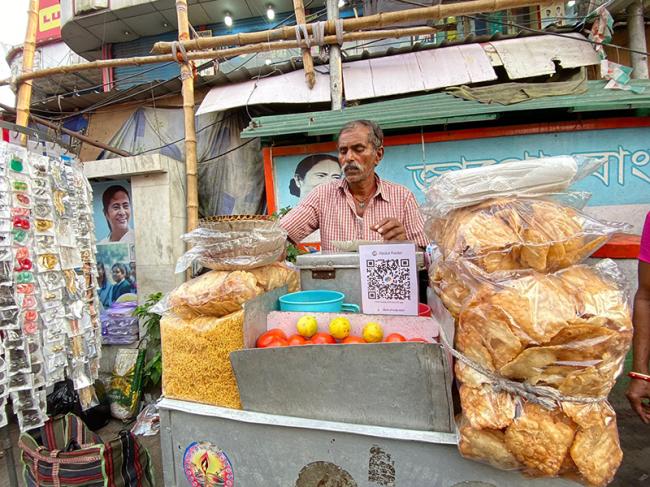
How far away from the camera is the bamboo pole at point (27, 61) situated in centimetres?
376

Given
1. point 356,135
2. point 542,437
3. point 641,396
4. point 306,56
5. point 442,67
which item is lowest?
point 641,396

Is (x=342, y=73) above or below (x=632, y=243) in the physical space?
above

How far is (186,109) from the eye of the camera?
171 inches

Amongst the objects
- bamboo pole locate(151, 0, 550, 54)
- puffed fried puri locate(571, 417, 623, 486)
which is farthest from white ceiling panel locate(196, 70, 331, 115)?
puffed fried puri locate(571, 417, 623, 486)

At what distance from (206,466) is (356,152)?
5.69ft

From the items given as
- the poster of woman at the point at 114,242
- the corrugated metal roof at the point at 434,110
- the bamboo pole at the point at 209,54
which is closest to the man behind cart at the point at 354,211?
the corrugated metal roof at the point at 434,110

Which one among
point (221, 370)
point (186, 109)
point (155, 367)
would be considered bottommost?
point (155, 367)

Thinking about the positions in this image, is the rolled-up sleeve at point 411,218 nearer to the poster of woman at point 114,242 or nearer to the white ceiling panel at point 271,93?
the white ceiling panel at point 271,93

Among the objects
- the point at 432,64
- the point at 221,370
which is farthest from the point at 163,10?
the point at 221,370

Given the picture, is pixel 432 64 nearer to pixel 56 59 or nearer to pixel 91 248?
pixel 91 248

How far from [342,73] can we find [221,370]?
5182 mm

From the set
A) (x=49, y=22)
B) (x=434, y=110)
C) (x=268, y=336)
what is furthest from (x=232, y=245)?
(x=49, y=22)

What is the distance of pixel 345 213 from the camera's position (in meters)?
2.37

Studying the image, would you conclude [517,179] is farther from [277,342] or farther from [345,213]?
[345,213]
